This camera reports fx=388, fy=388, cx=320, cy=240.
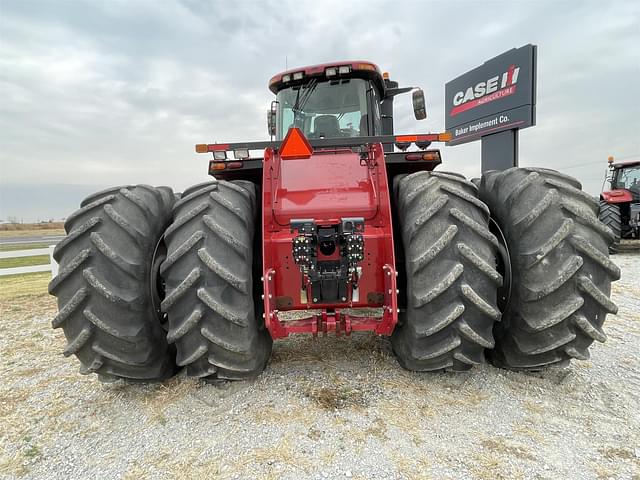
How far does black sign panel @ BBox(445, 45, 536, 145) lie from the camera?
41.2ft

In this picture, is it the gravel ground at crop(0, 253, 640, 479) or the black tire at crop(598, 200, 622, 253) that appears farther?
the black tire at crop(598, 200, 622, 253)

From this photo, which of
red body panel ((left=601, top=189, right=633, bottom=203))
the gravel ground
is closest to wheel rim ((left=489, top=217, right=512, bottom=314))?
the gravel ground

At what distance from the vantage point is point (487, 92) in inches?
556

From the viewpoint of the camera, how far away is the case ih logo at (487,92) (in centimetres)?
1296

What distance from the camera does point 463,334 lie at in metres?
2.42

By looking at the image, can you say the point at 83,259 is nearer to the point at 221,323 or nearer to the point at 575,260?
the point at 221,323

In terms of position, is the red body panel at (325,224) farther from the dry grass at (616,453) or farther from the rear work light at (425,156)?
the dry grass at (616,453)

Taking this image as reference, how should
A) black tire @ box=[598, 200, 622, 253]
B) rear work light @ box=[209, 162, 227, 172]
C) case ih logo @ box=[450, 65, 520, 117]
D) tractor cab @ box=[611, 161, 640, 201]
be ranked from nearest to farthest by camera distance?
rear work light @ box=[209, 162, 227, 172] → black tire @ box=[598, 200, 622, 253] → tractor cab @ box=[611, 161, 640, 201] → case ih logo @ box=[450, 65, 520, 117]

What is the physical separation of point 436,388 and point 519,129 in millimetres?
12812

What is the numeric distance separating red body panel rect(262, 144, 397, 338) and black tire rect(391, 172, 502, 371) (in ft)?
0.58

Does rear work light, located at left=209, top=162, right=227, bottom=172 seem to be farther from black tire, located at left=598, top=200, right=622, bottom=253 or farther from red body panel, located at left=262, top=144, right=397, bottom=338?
black tire, located at left=598, top=200, right=622, bottom=253

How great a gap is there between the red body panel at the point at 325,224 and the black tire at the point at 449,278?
0.58 ft

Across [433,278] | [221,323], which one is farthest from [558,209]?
[221,323]

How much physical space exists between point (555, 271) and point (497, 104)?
1308cm
